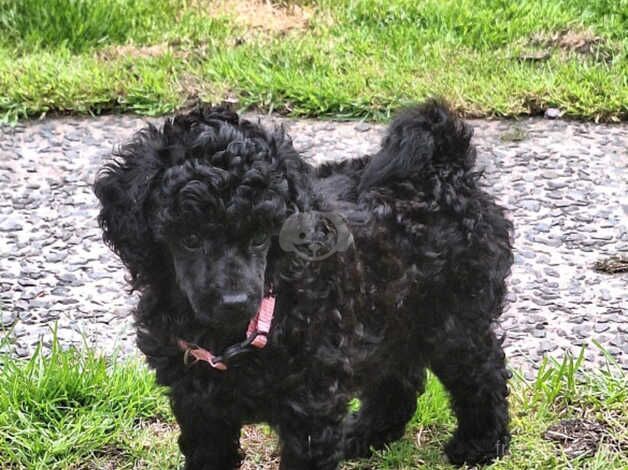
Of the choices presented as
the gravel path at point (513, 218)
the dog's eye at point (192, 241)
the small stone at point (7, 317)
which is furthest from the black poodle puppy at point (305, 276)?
the small stone at point (7, 317)

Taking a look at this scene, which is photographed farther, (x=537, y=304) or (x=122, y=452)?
(x=537, y=304)

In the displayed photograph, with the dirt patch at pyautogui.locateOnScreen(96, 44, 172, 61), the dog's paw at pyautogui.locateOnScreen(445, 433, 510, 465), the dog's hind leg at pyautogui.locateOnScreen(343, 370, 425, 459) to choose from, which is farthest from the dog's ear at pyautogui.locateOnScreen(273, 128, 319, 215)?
the dirt patch at pyautogui.locateOnScreen(96, 44, 172, 61)

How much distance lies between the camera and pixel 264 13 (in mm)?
7000

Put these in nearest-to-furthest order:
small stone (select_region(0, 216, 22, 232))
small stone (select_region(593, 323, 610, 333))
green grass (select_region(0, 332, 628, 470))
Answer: green grass (select_region(0, 332, 628, 470)) → small stone (select_region(593, 323, 610, 333)) → small stone (select_region(0, 216, 22, 232))

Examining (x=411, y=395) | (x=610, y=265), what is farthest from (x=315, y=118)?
(x=411, y=395)

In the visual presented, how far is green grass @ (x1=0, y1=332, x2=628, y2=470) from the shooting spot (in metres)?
3.51

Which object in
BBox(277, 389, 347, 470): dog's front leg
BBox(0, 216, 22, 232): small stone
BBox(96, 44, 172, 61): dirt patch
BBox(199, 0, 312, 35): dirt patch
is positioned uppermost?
BBox(277, 389, 347, 470): dog's front leg

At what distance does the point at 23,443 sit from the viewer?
11.5ft

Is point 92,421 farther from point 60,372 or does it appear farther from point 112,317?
point 112,317

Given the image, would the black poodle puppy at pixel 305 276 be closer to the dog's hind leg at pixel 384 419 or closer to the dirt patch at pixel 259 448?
the dog's hind leg at pixel 384 419

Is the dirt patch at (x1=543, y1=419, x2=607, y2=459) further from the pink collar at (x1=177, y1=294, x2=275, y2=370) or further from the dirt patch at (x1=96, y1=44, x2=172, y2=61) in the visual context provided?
the dirt patch at (x1=96, y1=44, x2=172, y2=61)

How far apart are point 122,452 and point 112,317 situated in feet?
2.84

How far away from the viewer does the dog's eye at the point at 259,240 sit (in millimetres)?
2662

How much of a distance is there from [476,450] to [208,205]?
146 cm
